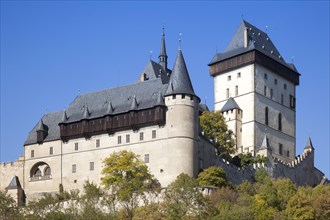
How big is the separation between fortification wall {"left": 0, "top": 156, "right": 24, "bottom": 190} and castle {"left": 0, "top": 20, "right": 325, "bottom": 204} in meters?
0.09

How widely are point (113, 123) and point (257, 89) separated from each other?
19.4 metres

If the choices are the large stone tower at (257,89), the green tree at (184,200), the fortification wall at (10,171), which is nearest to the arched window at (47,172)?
the fortification wall at (10,171)

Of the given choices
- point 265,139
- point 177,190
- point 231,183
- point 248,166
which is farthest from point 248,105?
point 177,190

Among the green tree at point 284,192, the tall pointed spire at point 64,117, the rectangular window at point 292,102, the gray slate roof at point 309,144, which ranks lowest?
the green tree at point 284,192

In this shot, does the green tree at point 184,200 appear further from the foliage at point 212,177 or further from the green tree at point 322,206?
the green tree at point 322,206

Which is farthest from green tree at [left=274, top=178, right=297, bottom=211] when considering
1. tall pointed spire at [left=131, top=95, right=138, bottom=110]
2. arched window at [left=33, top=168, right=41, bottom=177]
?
arched window at [left=33, top=168, right=41, bottom=177]

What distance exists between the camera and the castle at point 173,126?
7681 cm

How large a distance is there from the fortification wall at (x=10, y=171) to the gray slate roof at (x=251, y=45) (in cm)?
2310

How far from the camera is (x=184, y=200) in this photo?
7038cm

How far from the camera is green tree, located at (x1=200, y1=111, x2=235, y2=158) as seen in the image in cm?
8675

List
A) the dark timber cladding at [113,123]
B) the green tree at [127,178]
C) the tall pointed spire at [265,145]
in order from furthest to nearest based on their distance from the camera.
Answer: the tall pointed spire at [265,145] → the dark timber cladding at [113,123] → the green tree at [127,178]

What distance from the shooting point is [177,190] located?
71.0 meters

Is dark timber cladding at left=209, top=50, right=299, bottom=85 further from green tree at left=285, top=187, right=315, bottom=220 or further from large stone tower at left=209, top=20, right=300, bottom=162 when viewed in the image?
green tree at left=285, top=187, right=315, bottom=220

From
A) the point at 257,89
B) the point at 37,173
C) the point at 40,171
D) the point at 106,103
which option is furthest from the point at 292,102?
the point at 37,173
